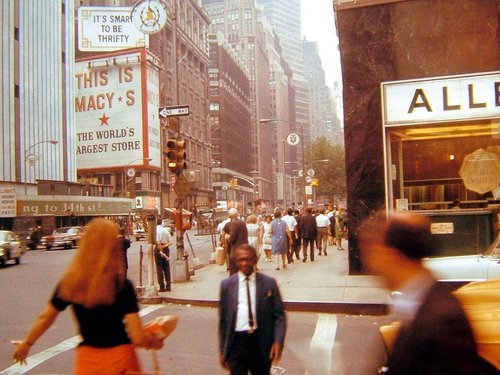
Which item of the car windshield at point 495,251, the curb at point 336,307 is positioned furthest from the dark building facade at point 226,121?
the car windshield at point 495,251

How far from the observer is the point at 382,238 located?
2.87 m

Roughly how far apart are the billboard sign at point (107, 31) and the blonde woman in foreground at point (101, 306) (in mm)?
81203

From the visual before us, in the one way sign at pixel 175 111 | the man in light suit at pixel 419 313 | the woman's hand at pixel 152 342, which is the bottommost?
the woman's hand at pixel 152 342

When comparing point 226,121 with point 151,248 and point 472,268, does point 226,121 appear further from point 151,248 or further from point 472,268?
point 472,268

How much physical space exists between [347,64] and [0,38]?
4258 cm

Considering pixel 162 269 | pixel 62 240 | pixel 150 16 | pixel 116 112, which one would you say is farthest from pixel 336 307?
pixel 116 112

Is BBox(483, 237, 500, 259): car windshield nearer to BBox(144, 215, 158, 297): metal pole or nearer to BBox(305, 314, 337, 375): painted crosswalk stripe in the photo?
BBox(305, 314, 337, 375): painted crosswalk stripe

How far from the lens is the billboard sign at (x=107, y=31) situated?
8181cm

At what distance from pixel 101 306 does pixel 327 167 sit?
63.5m

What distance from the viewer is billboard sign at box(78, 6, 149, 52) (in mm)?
81812

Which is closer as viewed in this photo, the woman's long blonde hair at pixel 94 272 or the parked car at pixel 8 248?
the woman's long blonde hair at pixel 94 272

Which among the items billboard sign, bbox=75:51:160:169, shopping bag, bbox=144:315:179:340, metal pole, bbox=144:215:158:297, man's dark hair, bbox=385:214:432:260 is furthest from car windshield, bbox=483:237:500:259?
billboard sign, bbox=75:51:160:169

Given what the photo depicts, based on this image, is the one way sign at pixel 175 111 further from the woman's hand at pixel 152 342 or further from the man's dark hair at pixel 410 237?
the man's dark hair at pixel 410 237

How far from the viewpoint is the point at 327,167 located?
66.5 m
